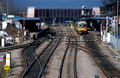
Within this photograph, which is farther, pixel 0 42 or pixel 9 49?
pixel 0 42

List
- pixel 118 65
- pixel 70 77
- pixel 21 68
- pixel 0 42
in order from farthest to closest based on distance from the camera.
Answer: pixel 0 42 < pixel 118 65 < pixel 21 68 < pixel 70 77

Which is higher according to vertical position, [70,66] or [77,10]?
[77,10]

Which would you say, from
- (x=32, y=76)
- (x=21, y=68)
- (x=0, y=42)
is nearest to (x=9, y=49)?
(x=0, y=42)

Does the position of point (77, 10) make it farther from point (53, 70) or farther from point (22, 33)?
point (53, 70)

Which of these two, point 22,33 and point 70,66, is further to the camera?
point 22,33

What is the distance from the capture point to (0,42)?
29875 mm

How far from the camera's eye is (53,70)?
51.8 ft

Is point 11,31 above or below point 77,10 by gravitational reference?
below

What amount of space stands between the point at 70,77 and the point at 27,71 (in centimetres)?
317

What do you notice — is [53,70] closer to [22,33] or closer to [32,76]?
[32,76]

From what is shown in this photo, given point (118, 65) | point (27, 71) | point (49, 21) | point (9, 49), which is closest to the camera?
point (27, 71)

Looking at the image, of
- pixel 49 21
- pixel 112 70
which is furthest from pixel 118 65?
pixel 49 21

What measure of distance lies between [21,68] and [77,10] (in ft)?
285

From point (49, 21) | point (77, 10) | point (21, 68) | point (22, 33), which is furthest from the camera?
point (49, 21)
